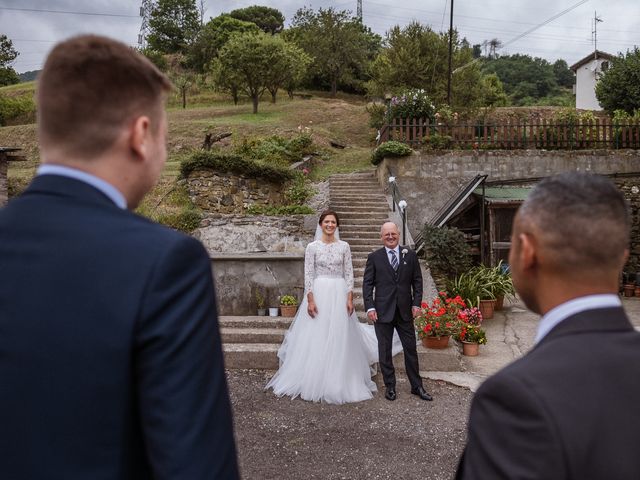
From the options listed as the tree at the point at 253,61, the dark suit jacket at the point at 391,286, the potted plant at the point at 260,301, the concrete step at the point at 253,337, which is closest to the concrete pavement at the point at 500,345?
the dark suit jacket at the point at 391,286

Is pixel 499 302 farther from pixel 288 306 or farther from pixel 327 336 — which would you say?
pixel 327 336

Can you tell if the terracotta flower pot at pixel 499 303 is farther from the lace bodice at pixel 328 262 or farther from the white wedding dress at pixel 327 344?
the lace bodice at pixel 328 262

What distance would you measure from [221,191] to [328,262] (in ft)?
26.2

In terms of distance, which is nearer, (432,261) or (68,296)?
(68,296)

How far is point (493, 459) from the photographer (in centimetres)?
119

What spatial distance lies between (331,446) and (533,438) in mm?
4639

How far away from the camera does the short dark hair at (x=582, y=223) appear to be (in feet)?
4.46

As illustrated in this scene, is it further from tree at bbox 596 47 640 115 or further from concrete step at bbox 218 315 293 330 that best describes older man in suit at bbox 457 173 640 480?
tree at bbox 596 47 640 115

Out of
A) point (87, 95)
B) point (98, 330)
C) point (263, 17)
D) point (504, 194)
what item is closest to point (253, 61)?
point (504, 194)

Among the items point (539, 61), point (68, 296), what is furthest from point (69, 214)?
point (539, 61)

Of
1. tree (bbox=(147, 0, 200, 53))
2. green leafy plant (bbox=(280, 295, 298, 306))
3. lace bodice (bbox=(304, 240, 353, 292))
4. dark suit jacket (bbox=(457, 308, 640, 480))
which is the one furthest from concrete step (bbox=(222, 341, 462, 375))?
tree (bbox=(147, 0, 200, 53))

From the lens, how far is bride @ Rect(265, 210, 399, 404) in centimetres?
702

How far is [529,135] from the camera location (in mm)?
16750

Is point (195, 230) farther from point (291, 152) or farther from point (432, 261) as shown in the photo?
point (291, 152)
